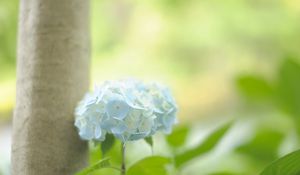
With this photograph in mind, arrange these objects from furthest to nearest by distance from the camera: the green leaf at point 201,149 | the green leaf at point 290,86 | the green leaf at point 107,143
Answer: the green leaf at point 290,86 → the green leaf at point 201,149 → the green leaf at point 107,143

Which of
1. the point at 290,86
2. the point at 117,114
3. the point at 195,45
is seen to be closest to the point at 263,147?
the point at 290,86

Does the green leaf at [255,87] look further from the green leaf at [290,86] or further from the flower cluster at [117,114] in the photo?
the flower cluster at [117,114]

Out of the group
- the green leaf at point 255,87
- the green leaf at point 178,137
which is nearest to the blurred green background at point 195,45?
the green leaf at point 255,87

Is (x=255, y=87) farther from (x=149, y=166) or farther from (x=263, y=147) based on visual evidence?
(x=149, y=166)

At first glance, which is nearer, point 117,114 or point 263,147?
point 117,114

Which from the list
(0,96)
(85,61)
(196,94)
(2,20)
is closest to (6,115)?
(0,96)
